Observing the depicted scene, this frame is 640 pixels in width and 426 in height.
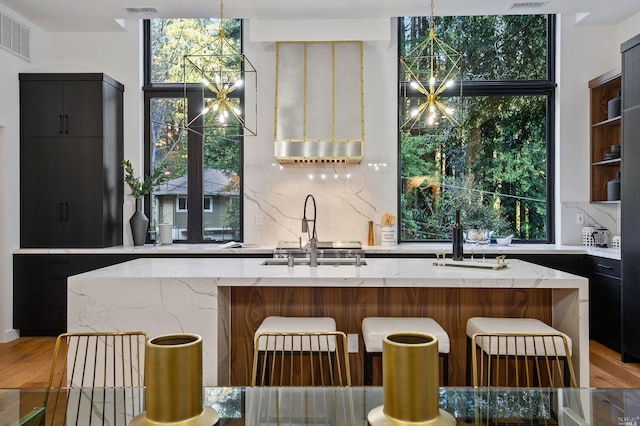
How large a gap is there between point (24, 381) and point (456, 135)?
4630mm

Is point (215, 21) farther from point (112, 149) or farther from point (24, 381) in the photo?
point (24, 381)

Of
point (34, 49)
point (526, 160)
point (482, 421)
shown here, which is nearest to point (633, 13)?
point (526, 160)

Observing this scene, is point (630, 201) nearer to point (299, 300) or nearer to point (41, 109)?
point (299, 300)

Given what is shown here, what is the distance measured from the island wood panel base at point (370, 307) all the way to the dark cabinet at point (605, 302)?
1806 mm

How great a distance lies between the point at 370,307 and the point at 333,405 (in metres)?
1.55

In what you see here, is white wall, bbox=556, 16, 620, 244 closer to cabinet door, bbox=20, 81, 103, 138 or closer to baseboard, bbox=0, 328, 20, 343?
cabinet door, bbox=20, 81, 103, 138

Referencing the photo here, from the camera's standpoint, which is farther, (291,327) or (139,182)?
(139,182)

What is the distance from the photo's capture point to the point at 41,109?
Answer: 4.62 meters

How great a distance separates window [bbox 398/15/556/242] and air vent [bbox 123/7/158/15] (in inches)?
101

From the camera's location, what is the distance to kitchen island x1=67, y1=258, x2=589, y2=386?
8.19 ft

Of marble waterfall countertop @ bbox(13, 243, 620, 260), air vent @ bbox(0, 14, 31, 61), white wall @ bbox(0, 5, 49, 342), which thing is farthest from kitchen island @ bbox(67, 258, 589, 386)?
air vent @ bbox(0, 14, 31, 61)

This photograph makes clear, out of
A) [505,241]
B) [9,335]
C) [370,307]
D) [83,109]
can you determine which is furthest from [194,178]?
[505,241]

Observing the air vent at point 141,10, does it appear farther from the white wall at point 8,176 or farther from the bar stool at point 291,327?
the bar stool at point 291,327

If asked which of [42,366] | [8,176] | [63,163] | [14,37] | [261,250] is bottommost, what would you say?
[42,366]
